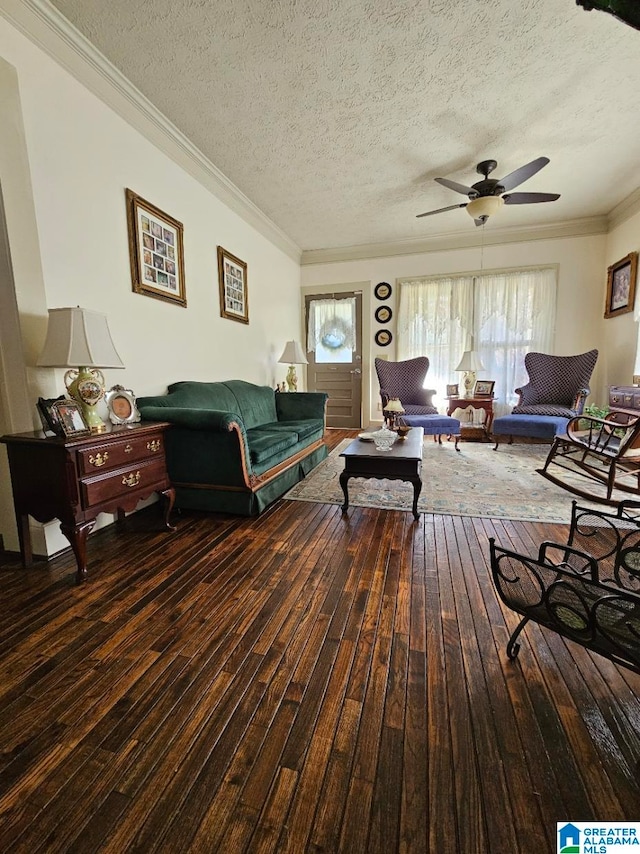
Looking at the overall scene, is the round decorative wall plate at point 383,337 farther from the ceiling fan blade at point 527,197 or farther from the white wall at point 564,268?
the ceiling fan blade at point 527,197

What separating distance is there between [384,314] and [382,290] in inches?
14.7

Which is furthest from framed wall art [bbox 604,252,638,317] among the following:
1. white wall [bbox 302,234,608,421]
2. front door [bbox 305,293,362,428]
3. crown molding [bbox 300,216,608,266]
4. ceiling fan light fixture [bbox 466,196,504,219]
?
front door [bbox 305,293,362,428]

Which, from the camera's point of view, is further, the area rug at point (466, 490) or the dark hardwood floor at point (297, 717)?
the area rug at point (466, 490)

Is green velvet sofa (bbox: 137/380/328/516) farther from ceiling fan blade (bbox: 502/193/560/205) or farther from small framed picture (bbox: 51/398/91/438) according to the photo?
ceiling fan blade (bbox: 502/193/560/205)

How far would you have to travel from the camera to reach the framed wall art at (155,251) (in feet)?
8.57

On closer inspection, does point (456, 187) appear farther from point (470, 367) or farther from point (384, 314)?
point (384, 314)

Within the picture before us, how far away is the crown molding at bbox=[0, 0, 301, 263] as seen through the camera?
6.11ft

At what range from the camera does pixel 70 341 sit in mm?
1779

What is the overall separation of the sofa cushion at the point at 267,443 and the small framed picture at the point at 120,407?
0.79 m

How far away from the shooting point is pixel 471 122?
2.83 metres

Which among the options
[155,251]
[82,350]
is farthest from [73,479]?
[155,251]

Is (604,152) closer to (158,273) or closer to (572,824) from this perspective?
(158,273)

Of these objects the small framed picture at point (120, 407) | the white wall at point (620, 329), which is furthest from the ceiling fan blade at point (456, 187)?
the small framed picture at point (120, 407)

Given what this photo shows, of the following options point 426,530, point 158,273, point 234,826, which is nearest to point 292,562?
point 426,530
